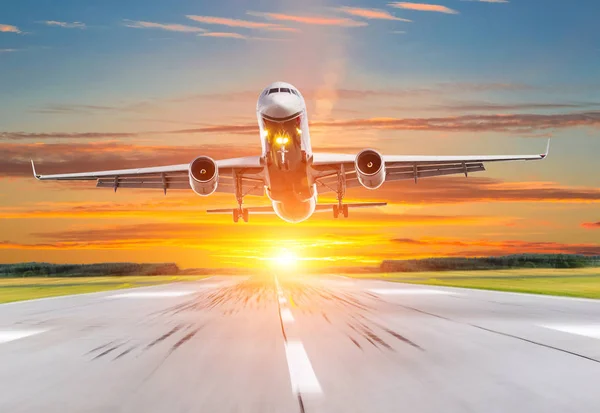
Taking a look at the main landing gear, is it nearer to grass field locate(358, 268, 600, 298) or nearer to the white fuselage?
the white fuselage

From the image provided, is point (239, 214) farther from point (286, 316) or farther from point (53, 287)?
point (286, 316)

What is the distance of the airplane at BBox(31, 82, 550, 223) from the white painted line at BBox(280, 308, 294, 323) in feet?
24.6

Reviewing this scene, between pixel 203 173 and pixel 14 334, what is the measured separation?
13934 millimetres

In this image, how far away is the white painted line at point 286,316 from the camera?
18062mm

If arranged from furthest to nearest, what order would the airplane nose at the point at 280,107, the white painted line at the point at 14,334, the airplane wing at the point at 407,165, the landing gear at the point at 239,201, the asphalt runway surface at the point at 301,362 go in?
the landing gear at the point at 239,201
the airplane wing at the point at 407,165
the airplane nose at the point at 280,107
the white painted line at the point at 14,334
the asphalt runway surface at the point at 301,362

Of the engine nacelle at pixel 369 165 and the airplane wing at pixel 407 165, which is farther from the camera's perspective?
the airplane wing at pixel 407 165

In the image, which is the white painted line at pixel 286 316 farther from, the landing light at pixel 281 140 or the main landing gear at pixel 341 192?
the main landing gear at pixel 341 192

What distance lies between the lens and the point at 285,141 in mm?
26891

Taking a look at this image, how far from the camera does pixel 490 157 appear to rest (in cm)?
3238

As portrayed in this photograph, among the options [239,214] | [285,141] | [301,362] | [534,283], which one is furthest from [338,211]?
[301,362]

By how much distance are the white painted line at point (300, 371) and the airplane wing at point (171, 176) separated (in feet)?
59.7

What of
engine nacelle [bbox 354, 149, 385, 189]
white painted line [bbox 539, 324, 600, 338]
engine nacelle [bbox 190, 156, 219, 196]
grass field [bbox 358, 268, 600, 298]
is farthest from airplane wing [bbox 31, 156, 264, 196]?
white painted line [bbox 539, 324, 600, 338]

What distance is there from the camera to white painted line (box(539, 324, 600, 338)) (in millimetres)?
14469

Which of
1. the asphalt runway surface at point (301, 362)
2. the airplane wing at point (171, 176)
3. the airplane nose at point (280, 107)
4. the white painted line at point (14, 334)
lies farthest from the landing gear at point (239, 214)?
the white painted line at point (14, 334)
